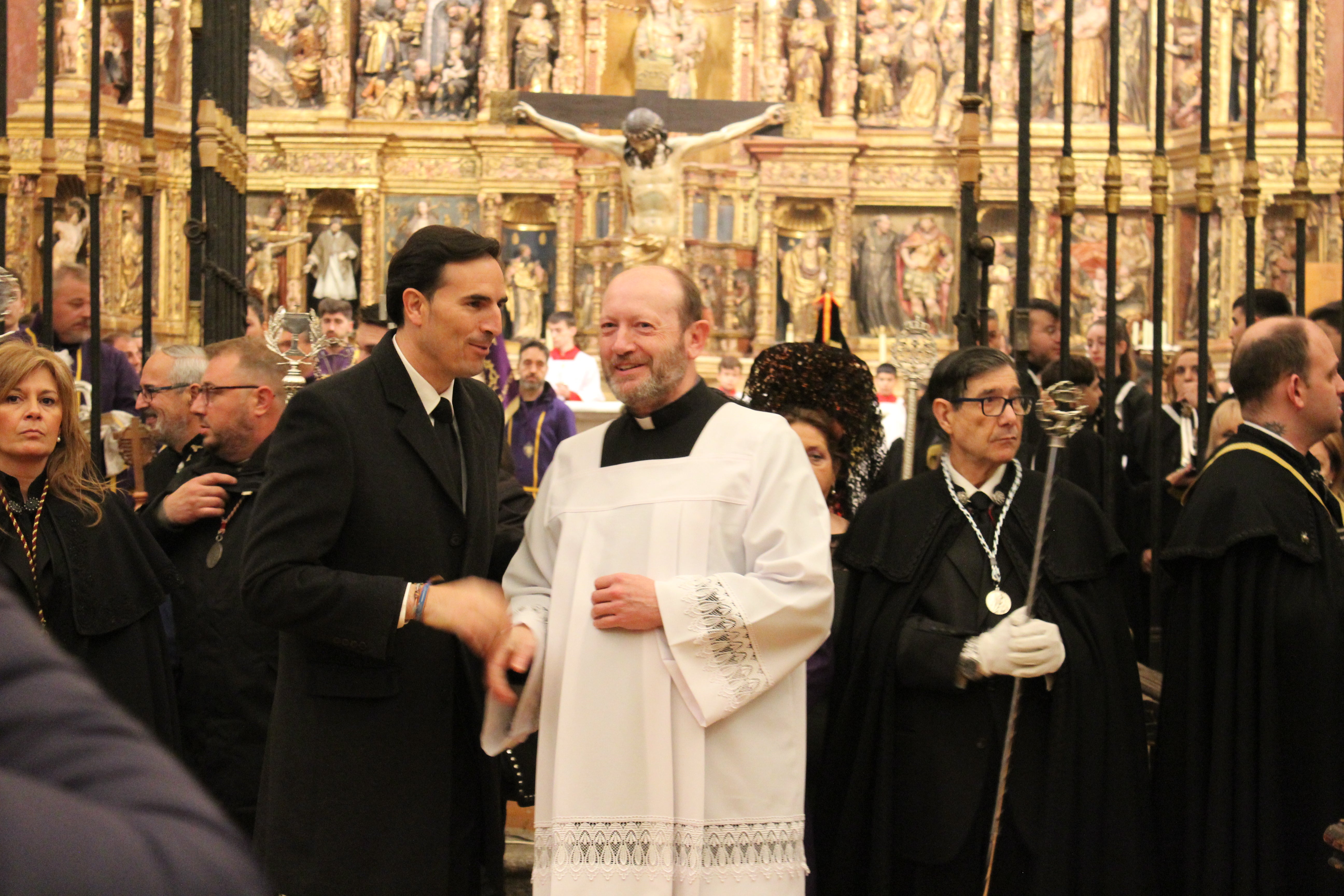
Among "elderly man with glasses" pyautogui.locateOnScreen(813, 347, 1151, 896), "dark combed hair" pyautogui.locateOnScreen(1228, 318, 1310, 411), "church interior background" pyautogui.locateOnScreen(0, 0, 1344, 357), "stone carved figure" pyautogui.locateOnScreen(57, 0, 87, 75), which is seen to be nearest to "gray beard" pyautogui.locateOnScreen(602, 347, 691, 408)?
"elderly man with glasses" pyautogui.locateOnScreen(813, 347, 1151, 896)

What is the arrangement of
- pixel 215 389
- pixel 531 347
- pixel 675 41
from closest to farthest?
pixel 215 389 → pixel 531 347 → pixel 675 41

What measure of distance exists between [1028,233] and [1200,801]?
1.57 m

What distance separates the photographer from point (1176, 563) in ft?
11.8

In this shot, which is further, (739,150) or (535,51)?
(739,150)

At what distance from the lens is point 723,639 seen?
110 inches

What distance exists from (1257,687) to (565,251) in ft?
42.4

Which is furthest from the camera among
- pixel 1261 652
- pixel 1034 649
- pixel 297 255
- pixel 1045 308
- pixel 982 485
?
pixel 297 255

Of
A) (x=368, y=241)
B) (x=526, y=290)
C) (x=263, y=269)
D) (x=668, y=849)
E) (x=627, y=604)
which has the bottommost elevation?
(x=668, y=849)

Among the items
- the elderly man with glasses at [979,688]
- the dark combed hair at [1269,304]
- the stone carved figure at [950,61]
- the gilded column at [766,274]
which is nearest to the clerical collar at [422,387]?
the elderly man with glasses at [979,688]

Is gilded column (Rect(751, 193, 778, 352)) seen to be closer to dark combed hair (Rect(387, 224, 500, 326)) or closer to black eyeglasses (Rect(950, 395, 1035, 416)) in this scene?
black eyeglasses (Rect(950, 395, 1035, 416))

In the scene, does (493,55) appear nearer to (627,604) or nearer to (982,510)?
(982,510)

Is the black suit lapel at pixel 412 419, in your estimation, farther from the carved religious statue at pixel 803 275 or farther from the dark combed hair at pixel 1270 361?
the carved religious statue at pixel 803 275

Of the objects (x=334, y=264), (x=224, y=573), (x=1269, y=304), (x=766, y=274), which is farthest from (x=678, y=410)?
(x=334, y=264)

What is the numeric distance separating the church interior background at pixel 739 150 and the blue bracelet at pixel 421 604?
1256cm
